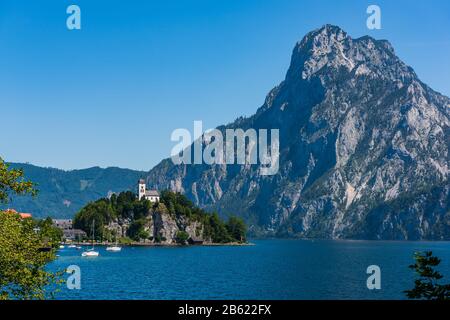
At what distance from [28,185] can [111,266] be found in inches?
5667

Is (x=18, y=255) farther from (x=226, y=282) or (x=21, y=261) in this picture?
(x=226, y=282)

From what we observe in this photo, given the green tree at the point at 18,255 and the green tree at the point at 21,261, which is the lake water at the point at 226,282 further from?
the green tree at the point at 18,255

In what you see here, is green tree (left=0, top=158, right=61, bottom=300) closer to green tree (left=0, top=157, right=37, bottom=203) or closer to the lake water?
green tree (left=0, top=157, right=37, bottom=203)

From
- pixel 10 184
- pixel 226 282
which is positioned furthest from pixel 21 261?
pixel 226 282

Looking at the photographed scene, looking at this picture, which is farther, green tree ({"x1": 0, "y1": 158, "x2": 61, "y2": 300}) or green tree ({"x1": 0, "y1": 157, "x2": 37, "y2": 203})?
green tree ({"x1": 0, "y1": 157, "x2": 37, "y2": 203})

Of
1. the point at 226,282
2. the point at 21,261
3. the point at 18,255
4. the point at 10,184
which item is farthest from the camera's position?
the point at 226,282

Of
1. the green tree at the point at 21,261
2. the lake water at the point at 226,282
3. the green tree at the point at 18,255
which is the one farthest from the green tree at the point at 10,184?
the lake water at the point at 226,282

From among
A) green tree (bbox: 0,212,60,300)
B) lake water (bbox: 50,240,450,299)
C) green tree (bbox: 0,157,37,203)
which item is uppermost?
green tree (bbox: 0,157,37,203)

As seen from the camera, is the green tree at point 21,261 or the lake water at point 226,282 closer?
the green tree at point 21,261

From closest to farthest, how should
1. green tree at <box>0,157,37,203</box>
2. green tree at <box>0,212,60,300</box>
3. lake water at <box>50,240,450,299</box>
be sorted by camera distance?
green tree at <box>0,212,60,300</box>, green tree at <box>0,157,37,203</box>, lake water at <box>50,240,450,299</box>

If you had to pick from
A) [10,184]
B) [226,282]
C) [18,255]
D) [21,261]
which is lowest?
[226,282]

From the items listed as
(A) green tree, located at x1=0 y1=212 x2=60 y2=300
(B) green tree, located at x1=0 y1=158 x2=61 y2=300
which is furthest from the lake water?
(B) green tree, located at x1=0 y1=158 x2=61 y2=300
